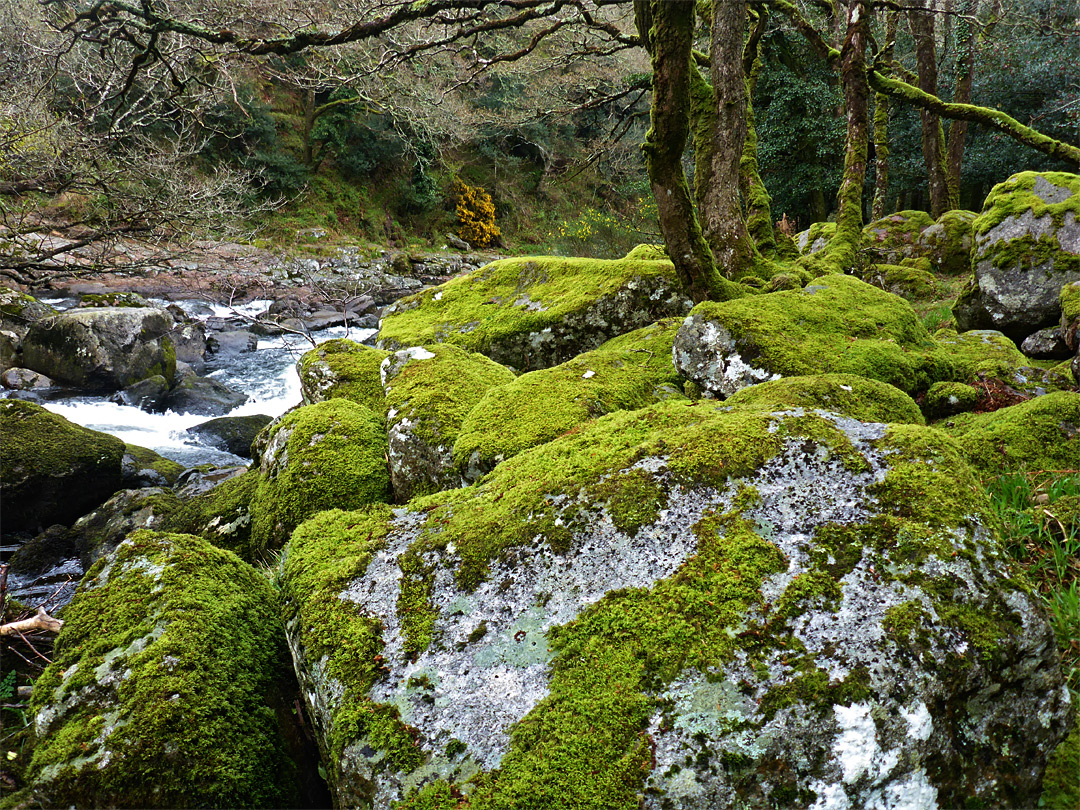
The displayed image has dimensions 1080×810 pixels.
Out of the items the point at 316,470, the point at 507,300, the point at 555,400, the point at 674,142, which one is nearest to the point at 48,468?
the point at 316,470

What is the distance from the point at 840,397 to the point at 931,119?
1489 cm

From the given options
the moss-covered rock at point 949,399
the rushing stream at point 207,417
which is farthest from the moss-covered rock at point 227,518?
the moss-covered rock at point 949,399

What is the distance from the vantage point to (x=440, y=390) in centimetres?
472

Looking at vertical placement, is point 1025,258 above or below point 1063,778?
above

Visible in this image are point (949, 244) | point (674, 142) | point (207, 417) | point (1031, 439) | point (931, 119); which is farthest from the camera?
point (931, 119)

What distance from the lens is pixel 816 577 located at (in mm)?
2023

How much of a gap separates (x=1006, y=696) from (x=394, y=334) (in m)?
7.75

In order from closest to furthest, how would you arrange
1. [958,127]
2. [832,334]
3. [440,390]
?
1. [440,390]
2. [832,334]
3. [958,127]

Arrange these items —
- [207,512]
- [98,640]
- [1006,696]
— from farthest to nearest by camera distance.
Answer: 1. [207,512]
2. [98,640]
3. [1006,696]

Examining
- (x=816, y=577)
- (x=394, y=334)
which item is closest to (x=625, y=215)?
(x=394, y=334)

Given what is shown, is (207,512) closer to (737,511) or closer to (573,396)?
(573,396)

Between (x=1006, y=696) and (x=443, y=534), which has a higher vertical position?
(x=443, y=534)

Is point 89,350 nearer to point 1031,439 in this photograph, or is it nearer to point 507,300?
point 507,300

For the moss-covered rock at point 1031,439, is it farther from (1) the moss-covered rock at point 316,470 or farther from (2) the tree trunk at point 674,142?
(1) the moss-covered rock at point 316,470
